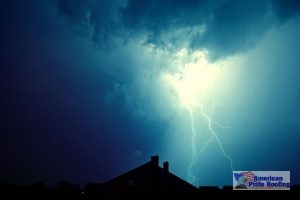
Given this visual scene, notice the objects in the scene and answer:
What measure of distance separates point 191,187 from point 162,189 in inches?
150

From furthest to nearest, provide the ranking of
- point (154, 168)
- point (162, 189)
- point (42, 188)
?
point (154, 168), point (162, 189), point (42, 188)

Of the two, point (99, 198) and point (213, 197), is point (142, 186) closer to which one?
point (99, 198)

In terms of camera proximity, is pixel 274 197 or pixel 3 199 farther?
pixel 3 199

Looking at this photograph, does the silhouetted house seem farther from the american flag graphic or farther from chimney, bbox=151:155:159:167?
the american flag graphic

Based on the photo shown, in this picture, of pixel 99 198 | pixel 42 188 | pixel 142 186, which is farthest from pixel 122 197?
pixel 42 188

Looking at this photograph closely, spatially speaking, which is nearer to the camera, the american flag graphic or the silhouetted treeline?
the silhouetted treeline

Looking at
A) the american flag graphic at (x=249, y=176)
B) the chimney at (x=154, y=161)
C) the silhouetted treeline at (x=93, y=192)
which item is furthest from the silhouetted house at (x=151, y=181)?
the american flag graphic at (x=249, y=176)

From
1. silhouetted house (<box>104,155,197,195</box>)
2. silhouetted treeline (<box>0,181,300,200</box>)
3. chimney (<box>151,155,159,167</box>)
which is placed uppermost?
chimney (<box>151,155,159,167</box>)

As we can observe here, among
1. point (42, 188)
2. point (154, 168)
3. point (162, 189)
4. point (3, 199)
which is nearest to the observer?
point (3, 199)

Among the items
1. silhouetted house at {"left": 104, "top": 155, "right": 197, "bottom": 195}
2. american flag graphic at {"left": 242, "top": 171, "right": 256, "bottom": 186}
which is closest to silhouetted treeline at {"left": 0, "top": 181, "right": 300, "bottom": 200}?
silhouetted house at {"left": 104, "top": 155, "right": 197, "bottom": 195}

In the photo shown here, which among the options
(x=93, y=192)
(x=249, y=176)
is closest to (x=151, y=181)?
(x=93, y=192)

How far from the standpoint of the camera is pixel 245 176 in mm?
26922

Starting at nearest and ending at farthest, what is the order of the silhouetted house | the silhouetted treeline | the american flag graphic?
the silhouetted treeline, the american flag graphic, the silhouetted house

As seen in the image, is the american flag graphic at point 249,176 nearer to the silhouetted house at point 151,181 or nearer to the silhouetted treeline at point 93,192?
the silhouetted treeline at point 93,192
